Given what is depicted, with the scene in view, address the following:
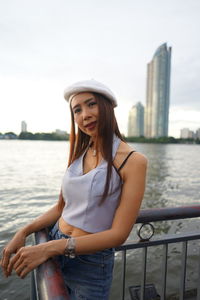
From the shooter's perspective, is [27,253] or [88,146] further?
[88,146]

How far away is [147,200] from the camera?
46.6ft

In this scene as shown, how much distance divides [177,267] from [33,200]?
846 centimetres

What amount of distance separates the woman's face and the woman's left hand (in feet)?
2.44

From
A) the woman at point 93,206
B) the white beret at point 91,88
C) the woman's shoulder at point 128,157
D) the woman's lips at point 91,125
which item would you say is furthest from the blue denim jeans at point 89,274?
the white beret at point 91,88

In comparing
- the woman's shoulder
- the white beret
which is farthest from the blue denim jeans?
the white beret

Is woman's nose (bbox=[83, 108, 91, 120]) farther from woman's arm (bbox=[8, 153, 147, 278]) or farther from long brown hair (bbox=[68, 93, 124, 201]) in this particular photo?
Result: woman's arm (bbox=[8, 153, 147, 278])

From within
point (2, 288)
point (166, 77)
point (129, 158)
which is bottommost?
point (2, 288)

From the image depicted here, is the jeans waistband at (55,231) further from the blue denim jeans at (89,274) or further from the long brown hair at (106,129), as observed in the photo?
the long brown hair at (106,129)

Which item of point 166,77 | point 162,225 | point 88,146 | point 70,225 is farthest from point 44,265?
point 166,77

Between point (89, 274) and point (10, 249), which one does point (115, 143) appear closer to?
point (89, 274)

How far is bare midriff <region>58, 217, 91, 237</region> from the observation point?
158 cm

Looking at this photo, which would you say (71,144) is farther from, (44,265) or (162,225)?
(162,225)

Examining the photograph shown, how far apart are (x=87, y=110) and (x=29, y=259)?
2.92 feet

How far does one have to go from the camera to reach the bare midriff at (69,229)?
5.18 feet
